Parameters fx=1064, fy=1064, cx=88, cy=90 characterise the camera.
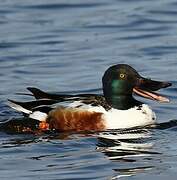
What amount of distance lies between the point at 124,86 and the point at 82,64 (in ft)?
13.4

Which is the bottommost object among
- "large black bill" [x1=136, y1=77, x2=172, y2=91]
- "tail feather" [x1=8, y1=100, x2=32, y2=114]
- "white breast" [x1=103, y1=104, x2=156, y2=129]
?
"white breast" [x1=103, y1=104, x2=156, y2=129]

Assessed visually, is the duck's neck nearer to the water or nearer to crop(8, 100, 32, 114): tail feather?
the water

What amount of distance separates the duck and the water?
0.28 m

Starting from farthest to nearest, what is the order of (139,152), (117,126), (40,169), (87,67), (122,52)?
(122,52), (87,67), (117,126), (139,152), (40,169)

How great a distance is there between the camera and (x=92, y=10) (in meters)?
21.8

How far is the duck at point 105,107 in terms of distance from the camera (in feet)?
42.2

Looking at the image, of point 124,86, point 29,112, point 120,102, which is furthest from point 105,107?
point 29,112

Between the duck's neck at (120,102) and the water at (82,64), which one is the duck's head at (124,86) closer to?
the duck's neck at (120,102)

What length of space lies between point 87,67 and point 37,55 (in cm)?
156

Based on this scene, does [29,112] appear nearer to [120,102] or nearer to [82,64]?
[120,102]

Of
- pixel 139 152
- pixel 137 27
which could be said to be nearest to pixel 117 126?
pixel 139 152

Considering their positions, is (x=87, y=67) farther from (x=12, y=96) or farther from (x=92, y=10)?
(x=92, y=10)

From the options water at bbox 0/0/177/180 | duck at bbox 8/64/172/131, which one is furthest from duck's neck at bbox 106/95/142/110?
A: water at bbox 0/0/177/180

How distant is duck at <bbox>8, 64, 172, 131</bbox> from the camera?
1285 centimetres
